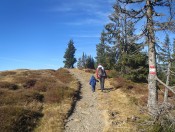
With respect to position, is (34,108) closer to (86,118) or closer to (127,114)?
(86,118)

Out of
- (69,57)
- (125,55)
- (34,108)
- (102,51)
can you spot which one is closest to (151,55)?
(34,108)

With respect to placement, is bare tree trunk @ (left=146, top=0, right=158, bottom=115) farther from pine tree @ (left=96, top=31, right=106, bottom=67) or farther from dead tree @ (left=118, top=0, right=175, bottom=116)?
pine tree @ (left=96, top=31, right=106, bottom=67)

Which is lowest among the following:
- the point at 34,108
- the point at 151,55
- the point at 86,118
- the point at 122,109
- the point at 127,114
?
the point at 86,118

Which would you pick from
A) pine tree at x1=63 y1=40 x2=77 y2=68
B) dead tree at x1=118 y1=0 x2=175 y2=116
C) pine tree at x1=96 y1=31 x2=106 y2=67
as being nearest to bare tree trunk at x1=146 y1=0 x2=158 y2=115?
dead tree at x1=118 y1=0 x2=175 y2=116

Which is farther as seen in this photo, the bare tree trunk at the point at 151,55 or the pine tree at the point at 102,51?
the pine tree at the point at 102,51

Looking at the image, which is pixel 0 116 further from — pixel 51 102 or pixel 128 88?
pixel 128 88

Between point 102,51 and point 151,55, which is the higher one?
point 102,51

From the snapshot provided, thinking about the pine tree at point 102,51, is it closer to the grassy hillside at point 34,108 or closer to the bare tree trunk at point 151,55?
the grassy hillside at point 34,108

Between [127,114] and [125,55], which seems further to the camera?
[125,55]

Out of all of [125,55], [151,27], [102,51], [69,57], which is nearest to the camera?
[151,27]

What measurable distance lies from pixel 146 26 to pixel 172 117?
4.62 m

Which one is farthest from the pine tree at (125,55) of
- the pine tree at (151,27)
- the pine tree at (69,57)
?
the pine tree at (69,57)

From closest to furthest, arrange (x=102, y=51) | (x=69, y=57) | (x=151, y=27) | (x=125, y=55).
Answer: (x=151, y=27) < (x=125, y=55) < (x=102, y=51) < (x=69, y=57)

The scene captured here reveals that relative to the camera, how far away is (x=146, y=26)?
11.0 meters
